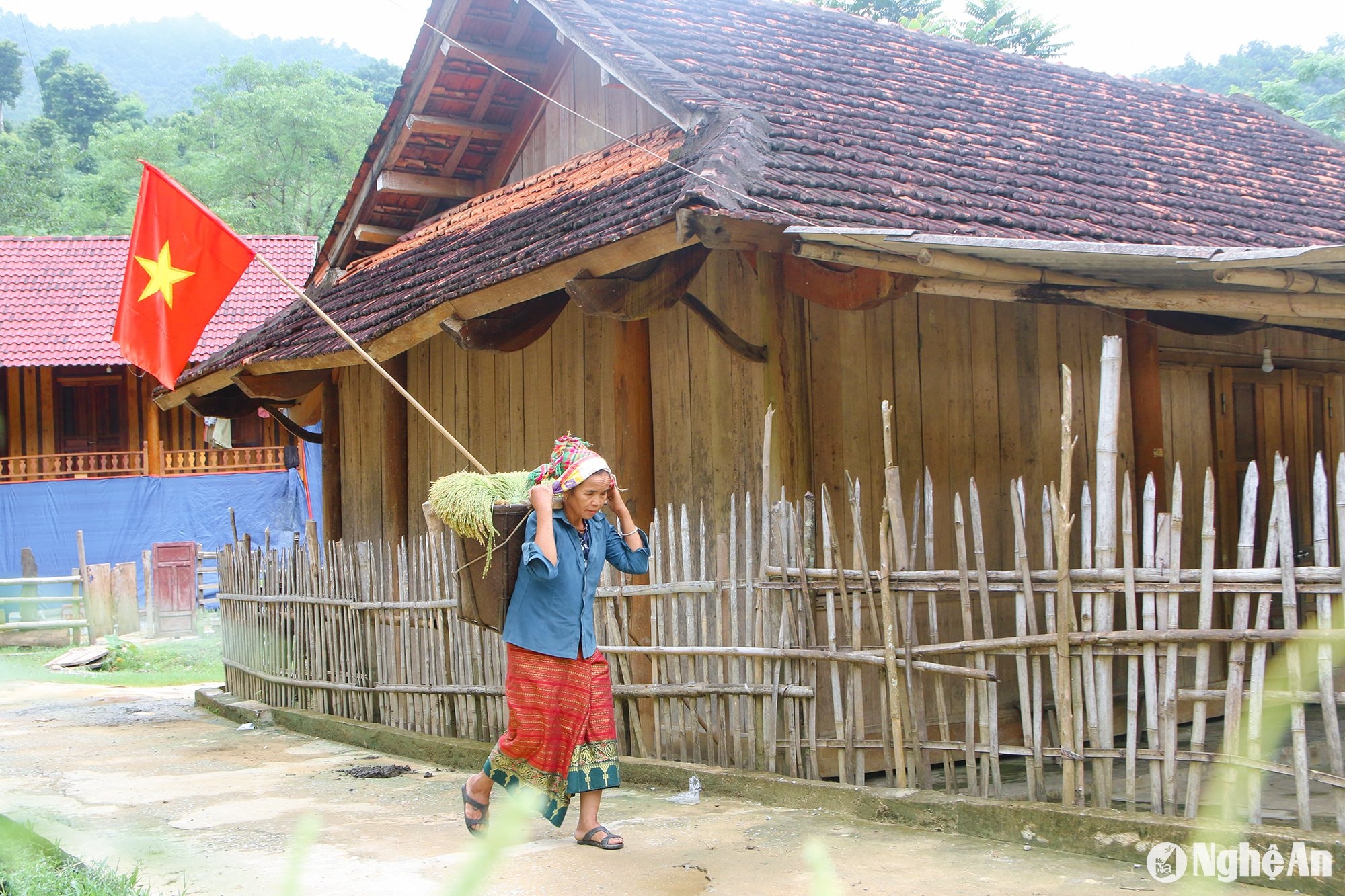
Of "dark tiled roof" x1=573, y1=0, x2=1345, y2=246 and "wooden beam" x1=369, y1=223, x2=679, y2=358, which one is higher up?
"dark tiled roof" x1=573, y1=0, x2=1345, y2=246

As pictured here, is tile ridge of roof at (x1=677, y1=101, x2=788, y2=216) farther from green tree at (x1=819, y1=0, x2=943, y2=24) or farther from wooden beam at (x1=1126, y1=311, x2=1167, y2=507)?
green tree at (x1=819, y1=0, x2=943, y2=24)

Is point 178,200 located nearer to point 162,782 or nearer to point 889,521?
point 162,782

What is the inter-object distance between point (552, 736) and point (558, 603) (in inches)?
20.2

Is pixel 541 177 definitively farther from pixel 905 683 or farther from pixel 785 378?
pixel 905 683

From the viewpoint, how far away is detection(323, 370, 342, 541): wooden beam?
10641 mm

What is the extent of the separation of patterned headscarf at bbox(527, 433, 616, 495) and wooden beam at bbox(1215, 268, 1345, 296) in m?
2.55

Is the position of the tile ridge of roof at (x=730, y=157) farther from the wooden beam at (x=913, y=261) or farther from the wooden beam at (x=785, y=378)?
the wooden beam at (x=785, y=378)

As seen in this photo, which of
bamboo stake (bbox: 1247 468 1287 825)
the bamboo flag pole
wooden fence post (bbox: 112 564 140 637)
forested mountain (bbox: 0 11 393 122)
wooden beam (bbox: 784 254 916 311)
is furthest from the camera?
forested mountain (bbox: 0 11 393 122)

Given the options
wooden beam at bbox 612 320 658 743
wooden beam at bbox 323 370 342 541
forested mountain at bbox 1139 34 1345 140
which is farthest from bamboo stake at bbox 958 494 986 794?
forested mountain at bbox 1139 34 1345 140

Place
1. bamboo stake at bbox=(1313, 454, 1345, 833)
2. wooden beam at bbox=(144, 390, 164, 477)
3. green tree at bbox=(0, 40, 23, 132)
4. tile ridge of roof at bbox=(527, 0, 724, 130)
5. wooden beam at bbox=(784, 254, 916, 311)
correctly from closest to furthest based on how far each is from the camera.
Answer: bamboo stake at bbox=(1313, 454, 1345, 833) < wooden beam at bbox=(784, 254, 916, 311) < tile ridge of roof at bbox=(527, 0, 724, 130) < wooden beam at bbox=(144, 390, 164, 477) < green tree at bbox=(0, 40, 23, 132)

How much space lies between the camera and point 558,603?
4.82 meters

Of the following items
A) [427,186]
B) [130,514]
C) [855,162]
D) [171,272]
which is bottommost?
[130,514]

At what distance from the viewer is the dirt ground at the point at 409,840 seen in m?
4.34

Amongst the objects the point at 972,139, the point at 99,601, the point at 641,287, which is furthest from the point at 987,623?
the point at 99,601
